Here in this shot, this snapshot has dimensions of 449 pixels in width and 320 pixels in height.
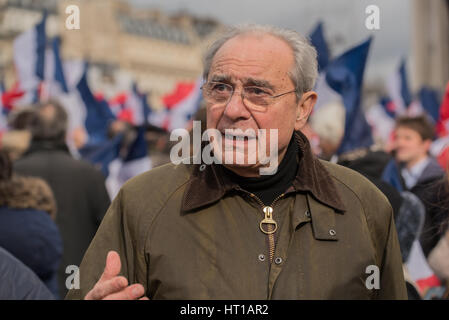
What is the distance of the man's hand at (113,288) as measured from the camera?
1.95 meters

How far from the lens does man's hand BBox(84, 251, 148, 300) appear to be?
195cm

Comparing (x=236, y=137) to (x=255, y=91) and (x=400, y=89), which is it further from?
(x=400, y=89)

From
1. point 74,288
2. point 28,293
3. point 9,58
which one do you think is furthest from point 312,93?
point 9,58

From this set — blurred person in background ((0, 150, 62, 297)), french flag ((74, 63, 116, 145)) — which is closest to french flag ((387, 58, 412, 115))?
french flag ((74, 63, 116, 145))

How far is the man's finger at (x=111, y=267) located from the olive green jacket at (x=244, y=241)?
0.54 feet

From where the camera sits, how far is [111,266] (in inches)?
78.4

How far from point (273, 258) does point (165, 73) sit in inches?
3061

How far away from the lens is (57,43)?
10.4 meters

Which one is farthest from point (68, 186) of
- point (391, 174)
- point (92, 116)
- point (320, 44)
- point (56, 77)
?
point (56, 77)

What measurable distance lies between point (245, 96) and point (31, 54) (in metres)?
8.04

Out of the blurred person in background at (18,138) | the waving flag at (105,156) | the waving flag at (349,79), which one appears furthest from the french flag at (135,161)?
the waving flag at (349,79)

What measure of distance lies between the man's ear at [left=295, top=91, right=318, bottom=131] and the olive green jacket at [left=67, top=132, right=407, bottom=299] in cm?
15

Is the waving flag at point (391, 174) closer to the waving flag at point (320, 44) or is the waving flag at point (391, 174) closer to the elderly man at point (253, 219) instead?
the waving flag at point (320, 44)
